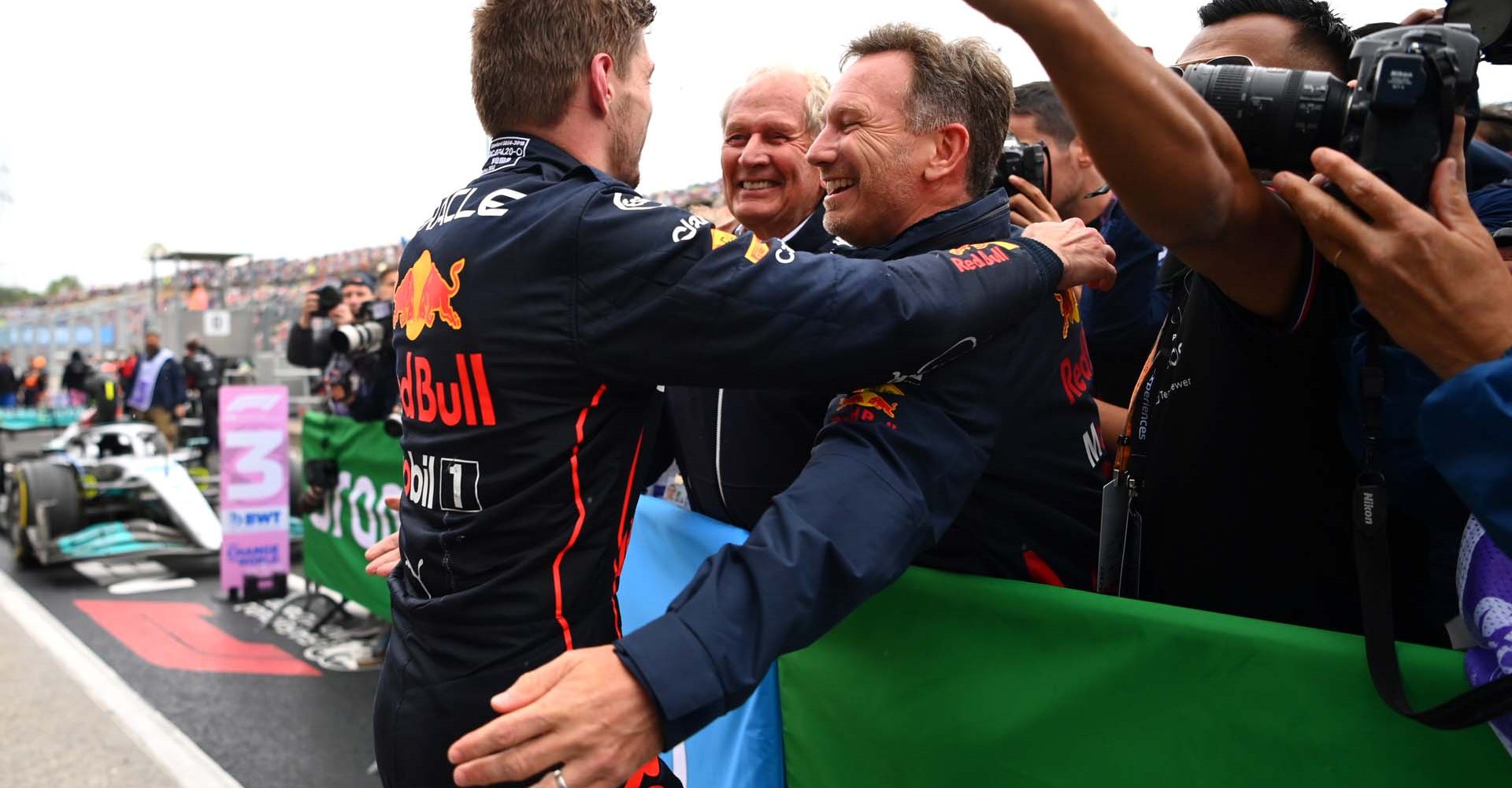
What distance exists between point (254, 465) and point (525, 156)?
5945mm

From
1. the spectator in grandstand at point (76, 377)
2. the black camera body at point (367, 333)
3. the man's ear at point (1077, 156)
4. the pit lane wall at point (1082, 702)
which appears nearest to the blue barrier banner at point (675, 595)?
the pit lane wall at point (1082, 702)

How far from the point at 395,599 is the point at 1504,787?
1.52m

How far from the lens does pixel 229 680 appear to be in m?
5.32

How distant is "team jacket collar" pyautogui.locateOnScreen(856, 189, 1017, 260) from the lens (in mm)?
1771

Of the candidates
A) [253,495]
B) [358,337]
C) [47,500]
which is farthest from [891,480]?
[47,500]

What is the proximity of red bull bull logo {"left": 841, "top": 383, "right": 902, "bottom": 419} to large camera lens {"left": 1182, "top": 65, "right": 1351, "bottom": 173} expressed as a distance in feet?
1.84

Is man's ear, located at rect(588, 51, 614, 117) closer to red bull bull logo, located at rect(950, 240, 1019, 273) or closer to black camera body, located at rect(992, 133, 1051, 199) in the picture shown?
red bull bull logo, located at rect(950, 240, 1019, 273)

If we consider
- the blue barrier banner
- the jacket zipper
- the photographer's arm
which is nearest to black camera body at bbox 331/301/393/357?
the blue barrier banner

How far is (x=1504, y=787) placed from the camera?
1128 mm

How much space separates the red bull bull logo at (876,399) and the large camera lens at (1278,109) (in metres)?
0.56

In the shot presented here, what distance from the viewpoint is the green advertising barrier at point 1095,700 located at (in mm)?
1217

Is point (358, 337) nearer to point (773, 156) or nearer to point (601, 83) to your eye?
point (773, 156)


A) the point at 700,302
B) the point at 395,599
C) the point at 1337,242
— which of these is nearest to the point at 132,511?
the point at 395,599

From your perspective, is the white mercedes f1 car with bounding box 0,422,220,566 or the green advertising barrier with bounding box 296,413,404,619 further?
the white mercedes f1 car with bounding box 0,422,220,566
